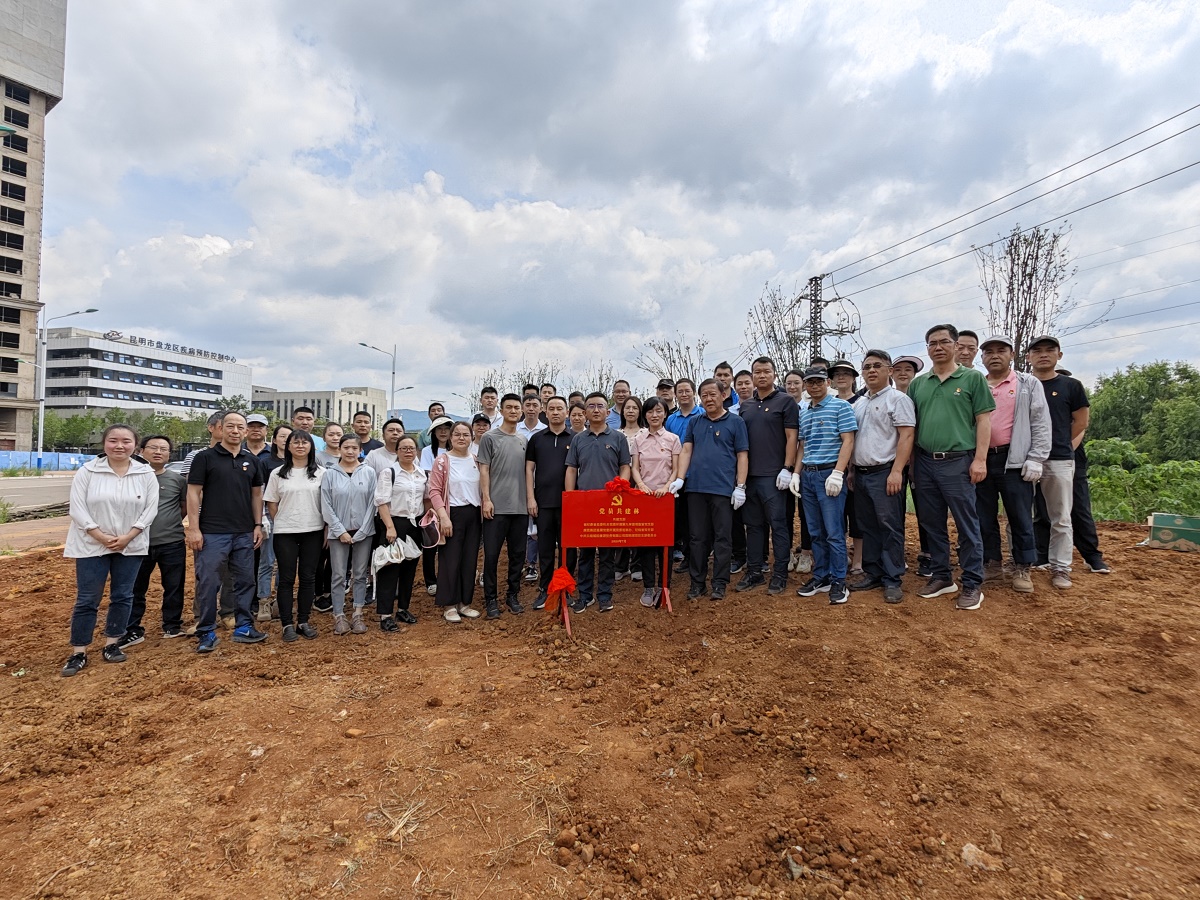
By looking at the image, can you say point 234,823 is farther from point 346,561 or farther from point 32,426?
point 32,426

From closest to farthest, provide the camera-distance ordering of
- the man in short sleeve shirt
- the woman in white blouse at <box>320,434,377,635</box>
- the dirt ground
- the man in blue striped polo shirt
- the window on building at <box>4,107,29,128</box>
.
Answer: the dirt ground → the man in blue striped polo shirt → the woman in white blouse at <box>320,434,377,635</box> → the man in short sleeve shirt → the window on building at <box>4,107,29,128</box>

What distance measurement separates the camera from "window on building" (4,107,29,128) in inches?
1656

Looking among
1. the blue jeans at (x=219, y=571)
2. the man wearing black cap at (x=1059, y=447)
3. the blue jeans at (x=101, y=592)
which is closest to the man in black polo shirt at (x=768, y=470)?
the man wearing black cap at (x=1059, y=447)

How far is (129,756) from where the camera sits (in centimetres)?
319

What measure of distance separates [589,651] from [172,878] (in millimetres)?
2764

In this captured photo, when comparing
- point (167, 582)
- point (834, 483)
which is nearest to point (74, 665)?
point (167, 582)

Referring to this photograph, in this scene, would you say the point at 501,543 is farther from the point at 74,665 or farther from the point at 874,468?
the point at 874,468

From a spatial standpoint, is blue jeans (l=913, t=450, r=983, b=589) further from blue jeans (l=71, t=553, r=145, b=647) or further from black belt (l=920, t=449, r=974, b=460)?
blue jeans (l=71, t=553, r=145, b=647)

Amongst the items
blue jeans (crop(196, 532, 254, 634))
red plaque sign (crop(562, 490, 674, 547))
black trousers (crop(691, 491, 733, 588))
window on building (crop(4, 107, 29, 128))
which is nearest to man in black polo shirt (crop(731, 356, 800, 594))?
black trousers (crop(691, 491, 733, 588))

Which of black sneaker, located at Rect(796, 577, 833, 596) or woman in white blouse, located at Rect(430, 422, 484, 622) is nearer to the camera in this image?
black sneaker, located at Rect(796, 577, 833, 596)

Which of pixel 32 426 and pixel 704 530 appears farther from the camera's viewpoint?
pixel 32 426

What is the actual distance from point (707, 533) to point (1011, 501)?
Result: 2.50 m

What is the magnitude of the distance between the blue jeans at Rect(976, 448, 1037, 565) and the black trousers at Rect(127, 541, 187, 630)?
6731 millimetres

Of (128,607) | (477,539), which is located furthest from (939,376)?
(128,607)
